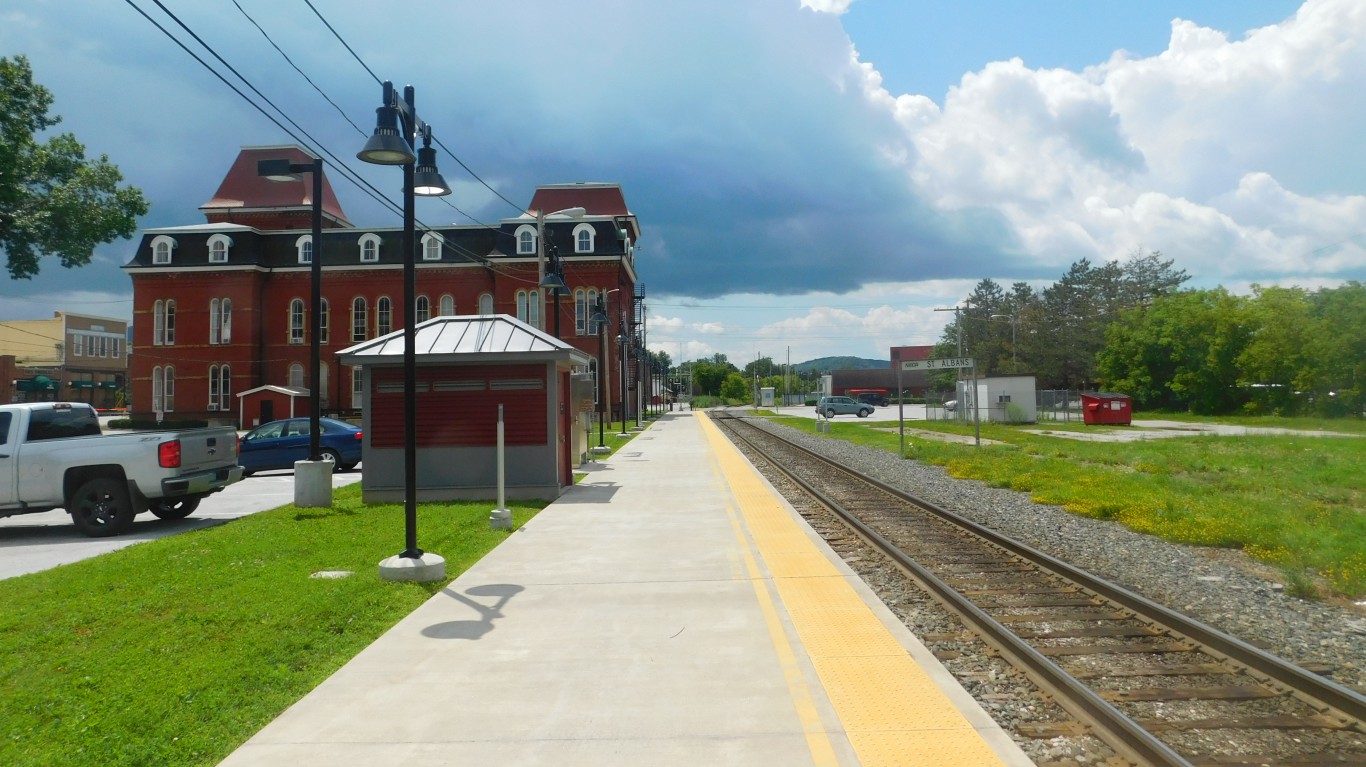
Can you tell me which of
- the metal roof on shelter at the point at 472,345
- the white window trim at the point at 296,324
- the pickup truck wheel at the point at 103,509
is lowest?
the pickup truck wheel at the point at 103,509

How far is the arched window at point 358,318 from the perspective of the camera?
5750 centimetres

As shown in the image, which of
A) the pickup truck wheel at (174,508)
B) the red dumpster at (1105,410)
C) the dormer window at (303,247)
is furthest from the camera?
the dormer window at (303,247)

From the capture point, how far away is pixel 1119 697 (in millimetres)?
5355

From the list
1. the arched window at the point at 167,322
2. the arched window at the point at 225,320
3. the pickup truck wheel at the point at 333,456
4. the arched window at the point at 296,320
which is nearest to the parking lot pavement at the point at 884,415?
the arched window at the point at 296,320

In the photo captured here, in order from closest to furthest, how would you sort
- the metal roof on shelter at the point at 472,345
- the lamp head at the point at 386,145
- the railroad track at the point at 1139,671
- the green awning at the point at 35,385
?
1. the railroad track at the point at 1139,671
2. the lamp head at the point at 386,145
3. the metal roof on shelter at the point at 472,345
4. the green awning at the point at 35,385

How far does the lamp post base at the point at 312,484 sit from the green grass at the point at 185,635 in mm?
2305

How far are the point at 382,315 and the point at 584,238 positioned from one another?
47.2 feet

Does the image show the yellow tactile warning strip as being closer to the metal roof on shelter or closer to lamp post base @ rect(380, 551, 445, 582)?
lamp post base @ rect(380, 551, 445, 582)

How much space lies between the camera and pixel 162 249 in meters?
56.2

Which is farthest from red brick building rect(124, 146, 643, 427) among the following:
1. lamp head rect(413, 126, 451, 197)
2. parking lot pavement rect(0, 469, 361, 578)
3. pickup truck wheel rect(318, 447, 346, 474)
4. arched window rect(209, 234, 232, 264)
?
lamp head rect(413, 126, 451, 197)

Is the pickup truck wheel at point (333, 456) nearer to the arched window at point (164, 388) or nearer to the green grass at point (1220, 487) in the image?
the green grass at point (1220, 487)

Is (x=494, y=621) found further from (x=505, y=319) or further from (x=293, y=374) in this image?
(x=293, y=374)

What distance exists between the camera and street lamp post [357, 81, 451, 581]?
855 cm

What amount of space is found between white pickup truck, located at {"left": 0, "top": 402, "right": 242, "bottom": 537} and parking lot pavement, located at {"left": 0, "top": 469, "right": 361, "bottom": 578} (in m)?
0.41
